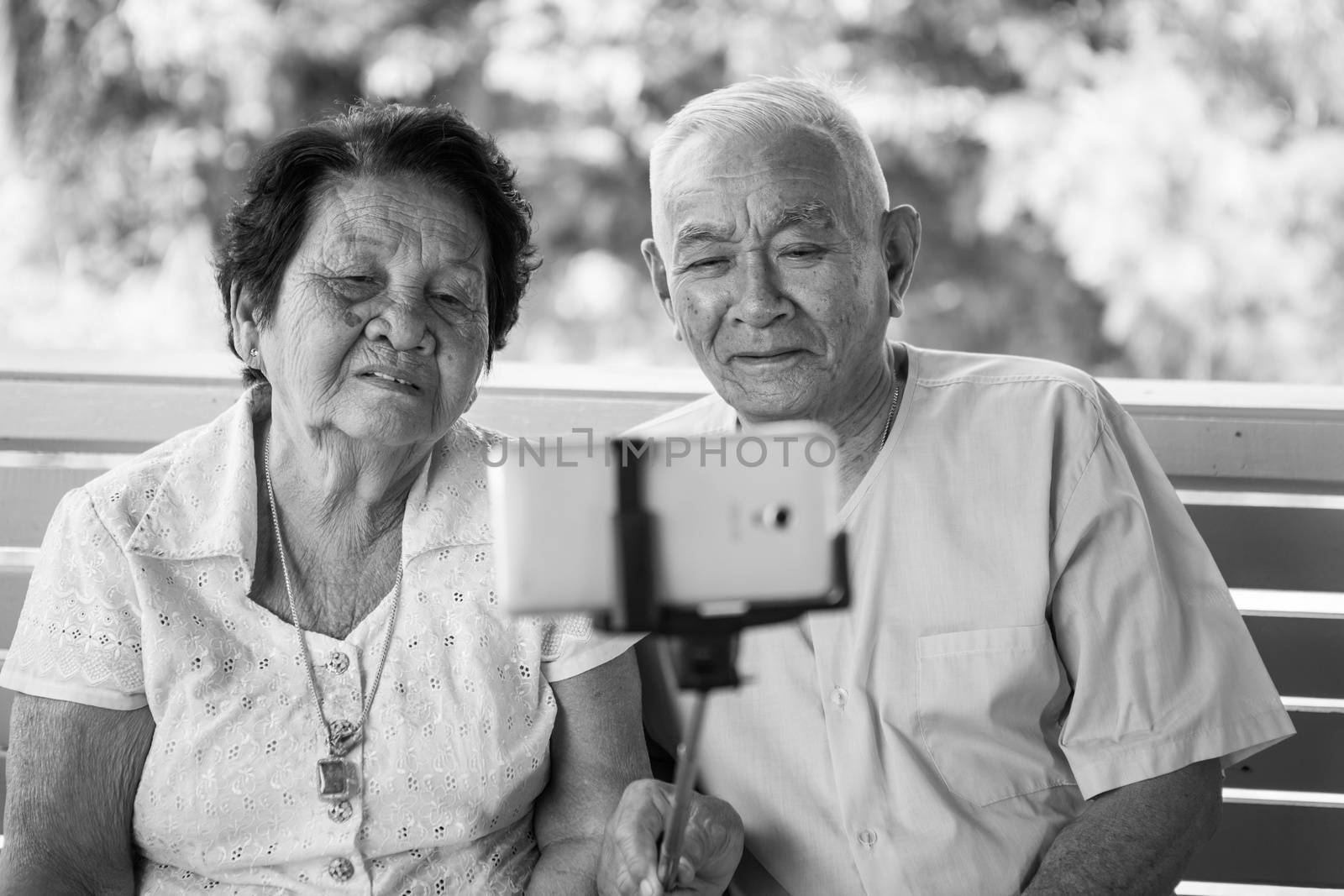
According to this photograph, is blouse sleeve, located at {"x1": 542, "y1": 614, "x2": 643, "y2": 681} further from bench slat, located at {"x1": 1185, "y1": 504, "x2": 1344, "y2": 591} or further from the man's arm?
bench slat, located at {"x1": 1185, "y1": 504, "x2": 1344, "y2": 591}

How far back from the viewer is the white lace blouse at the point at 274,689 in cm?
154

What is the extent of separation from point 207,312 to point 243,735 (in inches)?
175

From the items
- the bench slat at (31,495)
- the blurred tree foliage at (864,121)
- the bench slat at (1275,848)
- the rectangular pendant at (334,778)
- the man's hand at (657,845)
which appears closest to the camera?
the man's hand at (657,845)

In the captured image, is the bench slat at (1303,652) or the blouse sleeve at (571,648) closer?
the blouse sleeve at (571,648)

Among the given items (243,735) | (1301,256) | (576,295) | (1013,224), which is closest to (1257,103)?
(1301,256)

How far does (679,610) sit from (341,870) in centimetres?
90

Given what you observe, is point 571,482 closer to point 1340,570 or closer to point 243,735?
point 243,735

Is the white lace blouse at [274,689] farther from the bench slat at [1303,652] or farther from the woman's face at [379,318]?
the bench slat at [1303,652]

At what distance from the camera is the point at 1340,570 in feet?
6.55

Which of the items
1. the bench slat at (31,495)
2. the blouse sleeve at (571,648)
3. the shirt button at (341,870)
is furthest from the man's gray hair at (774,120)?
the bench slat at (31,495)

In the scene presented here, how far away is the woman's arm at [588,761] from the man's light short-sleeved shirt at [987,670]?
0.11 metres

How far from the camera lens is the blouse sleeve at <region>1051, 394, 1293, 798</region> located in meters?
1.55

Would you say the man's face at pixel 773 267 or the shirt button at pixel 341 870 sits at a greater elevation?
the man's face at pixel 773 267

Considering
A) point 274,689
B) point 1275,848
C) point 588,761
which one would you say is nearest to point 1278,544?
point 1275,848
